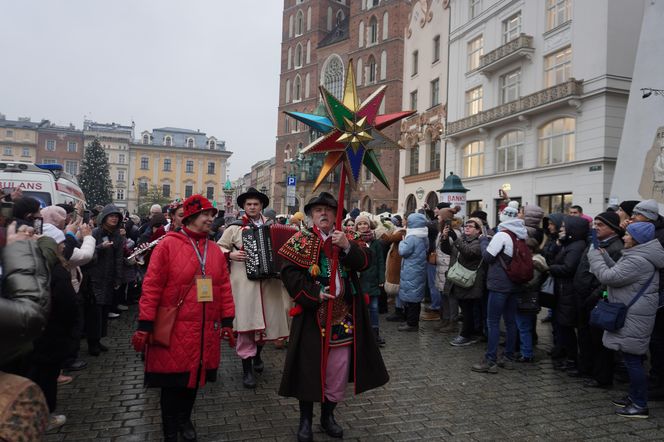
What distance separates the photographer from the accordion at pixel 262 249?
519 cm

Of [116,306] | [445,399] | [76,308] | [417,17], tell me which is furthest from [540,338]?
[417,17]

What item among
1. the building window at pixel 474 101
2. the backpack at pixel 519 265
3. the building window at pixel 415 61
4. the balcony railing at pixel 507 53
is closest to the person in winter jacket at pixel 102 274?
the backpack at pixel 519 265

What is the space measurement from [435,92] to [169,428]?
99.6ft

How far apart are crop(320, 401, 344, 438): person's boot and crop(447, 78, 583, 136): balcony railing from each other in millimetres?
19526

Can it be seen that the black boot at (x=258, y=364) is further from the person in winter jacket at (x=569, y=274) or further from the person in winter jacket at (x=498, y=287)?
the person in winter jacket at (x=569, y=274)

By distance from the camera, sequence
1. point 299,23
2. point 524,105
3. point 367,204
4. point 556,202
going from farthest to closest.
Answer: point 299,23 → point 367,204 → point 524,105 → point 556,202

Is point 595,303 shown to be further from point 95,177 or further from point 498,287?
point 95,177

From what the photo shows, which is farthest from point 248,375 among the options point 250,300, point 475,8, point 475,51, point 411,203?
point 411,203

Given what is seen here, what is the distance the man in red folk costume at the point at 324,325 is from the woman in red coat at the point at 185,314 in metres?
0.58

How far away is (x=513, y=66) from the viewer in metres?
23.2

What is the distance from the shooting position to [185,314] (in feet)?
11.5

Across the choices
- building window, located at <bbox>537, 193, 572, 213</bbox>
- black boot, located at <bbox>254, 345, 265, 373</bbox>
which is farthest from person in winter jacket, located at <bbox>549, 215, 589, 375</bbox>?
building window, located at <bbox>537, 193, 572, 213</bbox>

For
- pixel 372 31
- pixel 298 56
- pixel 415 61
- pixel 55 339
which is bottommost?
pixel 55 339

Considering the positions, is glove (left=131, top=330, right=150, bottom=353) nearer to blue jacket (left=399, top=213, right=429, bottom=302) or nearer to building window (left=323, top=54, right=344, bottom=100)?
blue jacket (left=399, top=213, right=429, bottom=302)
